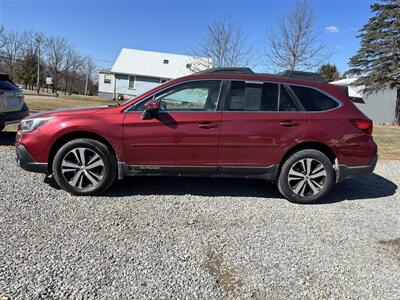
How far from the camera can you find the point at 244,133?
4555 mm

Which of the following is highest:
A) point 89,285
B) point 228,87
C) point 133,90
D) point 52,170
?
point 133,90

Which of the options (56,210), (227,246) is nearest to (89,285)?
(227,246)

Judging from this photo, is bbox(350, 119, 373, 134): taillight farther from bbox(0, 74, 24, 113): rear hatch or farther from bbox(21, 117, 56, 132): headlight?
bbox(0, 74, 24, 113): rear hatch

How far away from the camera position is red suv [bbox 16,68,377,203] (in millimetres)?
4445

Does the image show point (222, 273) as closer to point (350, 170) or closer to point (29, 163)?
point (350, 170)

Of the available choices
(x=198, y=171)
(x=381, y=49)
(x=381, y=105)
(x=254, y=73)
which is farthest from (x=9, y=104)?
(x=381, y=105)

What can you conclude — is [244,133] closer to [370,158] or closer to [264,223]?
[264,223]

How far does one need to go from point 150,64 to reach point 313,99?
40890 millimetres

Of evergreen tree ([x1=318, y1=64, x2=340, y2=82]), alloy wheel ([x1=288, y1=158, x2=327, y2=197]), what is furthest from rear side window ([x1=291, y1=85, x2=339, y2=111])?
evergreen tree ([x1=318, y1=64, x2=340, y2=82])

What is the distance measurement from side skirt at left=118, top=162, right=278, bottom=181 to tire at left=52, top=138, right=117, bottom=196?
20 cm

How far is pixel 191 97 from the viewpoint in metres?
4.64

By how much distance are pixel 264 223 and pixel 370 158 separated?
2.11 m

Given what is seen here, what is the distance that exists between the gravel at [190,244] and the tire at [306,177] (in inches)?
7.2

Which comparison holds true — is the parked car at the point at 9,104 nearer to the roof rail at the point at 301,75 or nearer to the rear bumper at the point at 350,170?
the roof rail at the point at 301,75
